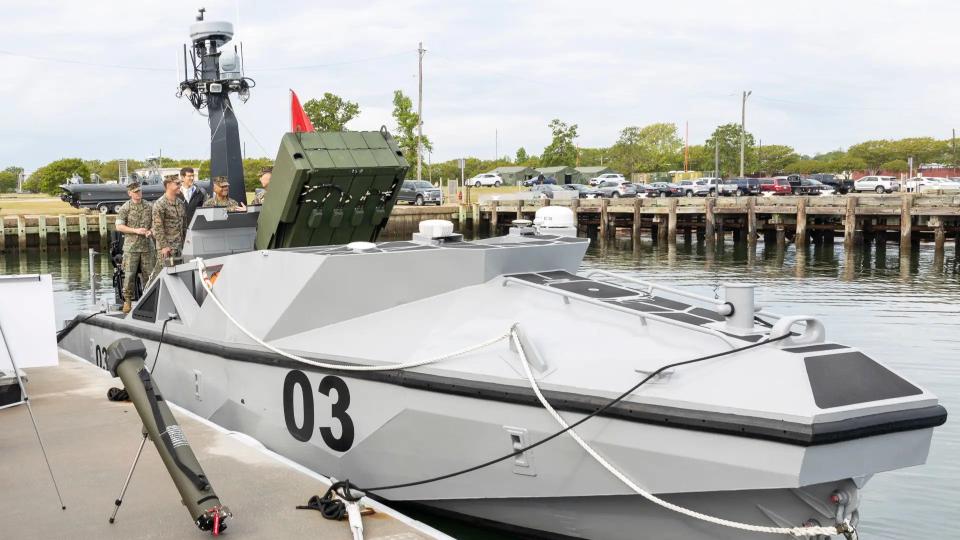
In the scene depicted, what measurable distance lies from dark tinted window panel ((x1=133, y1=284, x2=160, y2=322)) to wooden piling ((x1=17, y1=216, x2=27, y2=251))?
2909 cm

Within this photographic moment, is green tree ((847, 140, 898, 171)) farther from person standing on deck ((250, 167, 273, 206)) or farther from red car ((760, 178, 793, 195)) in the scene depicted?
person standing on deck ((250, 167, 273, 206))

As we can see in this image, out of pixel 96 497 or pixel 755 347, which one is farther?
pixel 96 497

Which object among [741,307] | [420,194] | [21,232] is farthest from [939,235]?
[21,232]

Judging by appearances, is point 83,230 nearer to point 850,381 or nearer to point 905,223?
point 905,223

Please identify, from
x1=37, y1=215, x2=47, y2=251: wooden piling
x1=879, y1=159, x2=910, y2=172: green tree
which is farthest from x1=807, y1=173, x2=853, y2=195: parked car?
x1=37, y1=215, x2=47, y2=251: wooden piling

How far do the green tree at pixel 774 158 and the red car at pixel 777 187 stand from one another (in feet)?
130

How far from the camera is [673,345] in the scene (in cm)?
530

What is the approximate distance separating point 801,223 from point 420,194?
19.5 m

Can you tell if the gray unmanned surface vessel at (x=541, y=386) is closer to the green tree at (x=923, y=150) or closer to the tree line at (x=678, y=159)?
the tree line at (x=678, y=159)

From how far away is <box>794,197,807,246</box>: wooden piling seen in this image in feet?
114

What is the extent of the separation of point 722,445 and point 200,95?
9222 millimetres

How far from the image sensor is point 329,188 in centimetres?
816

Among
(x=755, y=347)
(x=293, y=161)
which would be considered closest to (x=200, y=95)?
(x=293, y=161)

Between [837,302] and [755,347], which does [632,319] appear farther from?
[837,302]
